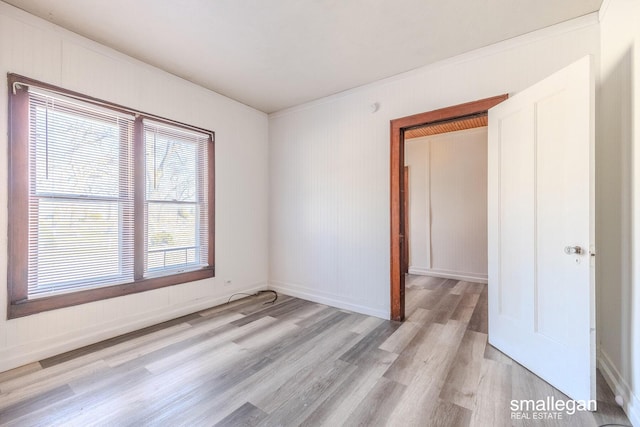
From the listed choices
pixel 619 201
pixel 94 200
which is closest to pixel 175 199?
pixel 94 200

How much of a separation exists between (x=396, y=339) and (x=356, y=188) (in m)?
1.78

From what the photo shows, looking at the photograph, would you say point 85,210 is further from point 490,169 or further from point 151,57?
point 490,169

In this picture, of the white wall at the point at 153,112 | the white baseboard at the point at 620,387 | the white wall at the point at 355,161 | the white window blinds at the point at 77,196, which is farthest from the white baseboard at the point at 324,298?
the white window blinds at the point at 77,196

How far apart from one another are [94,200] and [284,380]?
2366mm

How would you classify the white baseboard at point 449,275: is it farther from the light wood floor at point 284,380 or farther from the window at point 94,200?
the window at point 94,200

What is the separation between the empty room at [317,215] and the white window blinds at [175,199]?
2cm

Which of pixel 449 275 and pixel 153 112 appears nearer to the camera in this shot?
pixel 153 112

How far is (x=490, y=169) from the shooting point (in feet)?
8.08

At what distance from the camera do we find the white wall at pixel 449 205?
4879mm

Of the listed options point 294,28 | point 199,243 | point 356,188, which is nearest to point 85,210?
point 199,243

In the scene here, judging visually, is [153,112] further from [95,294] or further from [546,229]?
[546,229]

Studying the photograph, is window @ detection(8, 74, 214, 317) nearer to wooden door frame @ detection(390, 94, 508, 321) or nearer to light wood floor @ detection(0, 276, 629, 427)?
light wood floor @ detection(0, 276, 629, 427)

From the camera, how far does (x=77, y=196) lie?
2408mm

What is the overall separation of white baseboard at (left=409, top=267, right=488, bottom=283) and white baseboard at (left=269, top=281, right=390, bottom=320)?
8.56 feet
